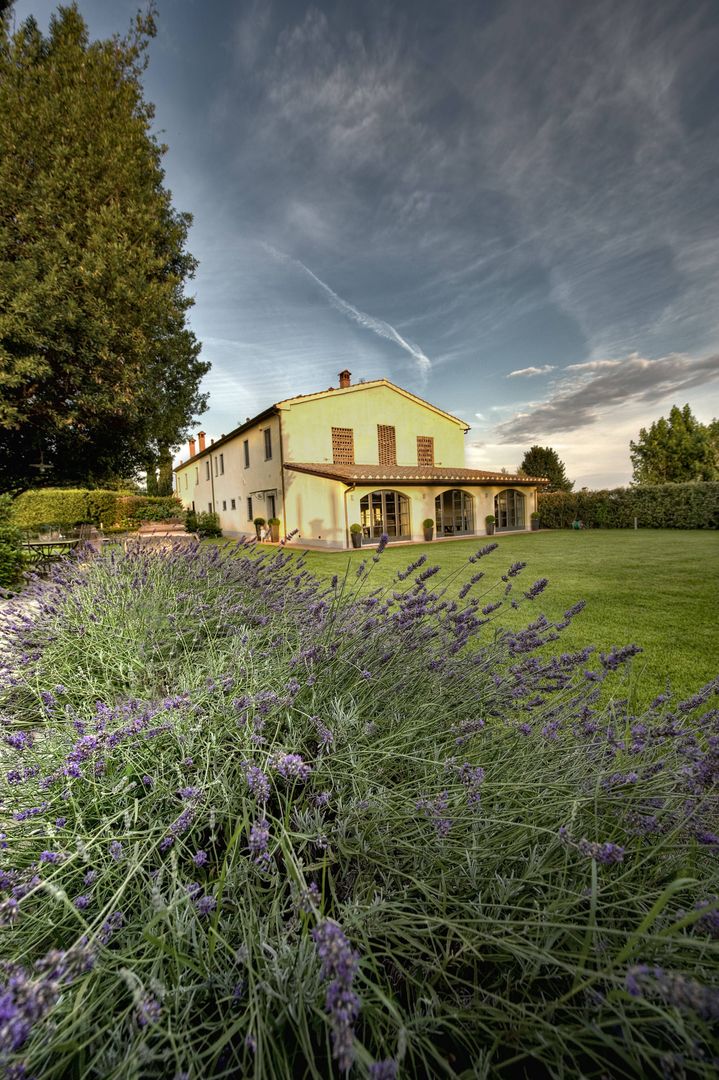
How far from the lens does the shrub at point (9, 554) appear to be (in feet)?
24.3

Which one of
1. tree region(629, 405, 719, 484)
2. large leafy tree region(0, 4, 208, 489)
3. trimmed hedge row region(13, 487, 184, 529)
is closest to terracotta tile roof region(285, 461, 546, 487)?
large leafy tree region(0, 4, 208, 489)

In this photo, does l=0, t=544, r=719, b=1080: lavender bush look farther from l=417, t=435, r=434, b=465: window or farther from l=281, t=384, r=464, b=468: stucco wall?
l=417, t=435, r=434, b=465: window

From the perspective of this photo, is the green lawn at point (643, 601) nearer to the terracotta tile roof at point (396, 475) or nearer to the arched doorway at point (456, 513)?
the terracotta tile roof at point (396, 475)

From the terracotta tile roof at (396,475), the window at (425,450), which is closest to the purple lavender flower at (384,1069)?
the terracotta tile roof at (396,475)

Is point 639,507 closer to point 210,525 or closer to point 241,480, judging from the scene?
point 241,480

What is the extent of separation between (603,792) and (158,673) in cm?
241

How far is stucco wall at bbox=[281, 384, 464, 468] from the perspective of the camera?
67.4 ft

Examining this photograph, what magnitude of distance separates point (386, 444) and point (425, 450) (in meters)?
2.91

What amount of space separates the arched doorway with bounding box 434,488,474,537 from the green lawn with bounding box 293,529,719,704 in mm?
9698

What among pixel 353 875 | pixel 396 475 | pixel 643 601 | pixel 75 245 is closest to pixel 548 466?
pixel 396 475

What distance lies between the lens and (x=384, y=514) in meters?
20.4

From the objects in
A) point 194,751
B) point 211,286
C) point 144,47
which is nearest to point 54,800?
point 194,751

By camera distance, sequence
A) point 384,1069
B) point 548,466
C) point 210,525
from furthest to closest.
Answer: point 548,466, point 210,525, point 384,1069

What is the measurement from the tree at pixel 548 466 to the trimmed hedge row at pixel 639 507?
600 inches
